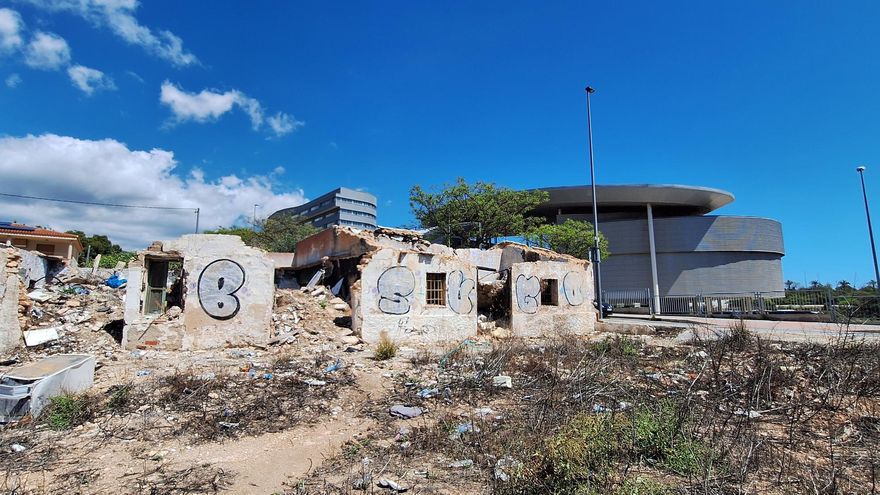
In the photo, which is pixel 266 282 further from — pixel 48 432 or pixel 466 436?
pixel 466 436

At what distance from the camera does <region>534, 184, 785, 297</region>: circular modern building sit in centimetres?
3919

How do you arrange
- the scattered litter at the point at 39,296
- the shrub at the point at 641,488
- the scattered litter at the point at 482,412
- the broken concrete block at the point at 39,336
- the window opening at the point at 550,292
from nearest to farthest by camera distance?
1. the shrub at the point at 641,488
2. the scattered litter at the point at 482,412
3. the broken concrete block at the point at 39,336
4. the scattered litter at the point at 39,296
5. the window opening at the point at 550,292

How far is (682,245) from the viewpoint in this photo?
39.5 m

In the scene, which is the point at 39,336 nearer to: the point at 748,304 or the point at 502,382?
the point at 502,382

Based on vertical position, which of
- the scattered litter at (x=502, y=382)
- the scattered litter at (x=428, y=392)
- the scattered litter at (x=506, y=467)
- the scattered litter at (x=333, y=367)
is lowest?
the scattered litter at (x=506, y=467)

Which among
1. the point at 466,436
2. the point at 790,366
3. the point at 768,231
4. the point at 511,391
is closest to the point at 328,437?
the point at 466,436

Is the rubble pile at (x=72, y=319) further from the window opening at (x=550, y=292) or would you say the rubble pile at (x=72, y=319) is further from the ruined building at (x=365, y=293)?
the window opening at (x=550, y=292)

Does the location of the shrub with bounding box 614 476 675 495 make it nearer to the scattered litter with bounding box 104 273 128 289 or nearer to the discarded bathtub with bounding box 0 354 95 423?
the discarded bathtub with bounding box 0 354 95 423

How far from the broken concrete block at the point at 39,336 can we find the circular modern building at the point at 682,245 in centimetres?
3457

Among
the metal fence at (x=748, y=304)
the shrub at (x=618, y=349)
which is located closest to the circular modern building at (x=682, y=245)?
the metal fence at (x=748, y=304)

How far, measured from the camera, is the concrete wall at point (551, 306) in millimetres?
14344

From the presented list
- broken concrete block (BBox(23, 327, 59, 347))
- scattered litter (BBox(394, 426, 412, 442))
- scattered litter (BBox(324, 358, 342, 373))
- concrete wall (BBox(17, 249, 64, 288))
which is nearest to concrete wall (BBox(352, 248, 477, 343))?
scattered litter (BBox(324, 358, 342, 373))

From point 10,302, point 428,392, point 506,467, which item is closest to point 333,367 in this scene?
point 428,392

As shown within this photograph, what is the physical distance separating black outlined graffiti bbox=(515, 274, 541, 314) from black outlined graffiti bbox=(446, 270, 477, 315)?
5.65ft
